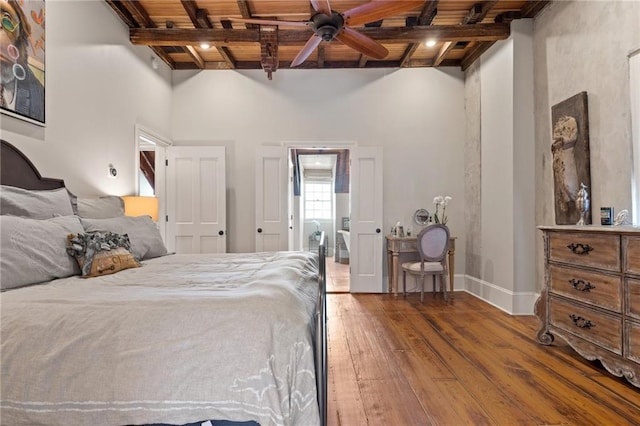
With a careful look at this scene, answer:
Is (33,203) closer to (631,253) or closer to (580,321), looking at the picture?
(631,253)

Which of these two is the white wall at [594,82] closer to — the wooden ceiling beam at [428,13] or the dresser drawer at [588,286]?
the dresser drawer at [588,286]

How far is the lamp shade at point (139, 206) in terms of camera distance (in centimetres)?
324

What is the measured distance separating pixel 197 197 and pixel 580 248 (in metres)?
4.37

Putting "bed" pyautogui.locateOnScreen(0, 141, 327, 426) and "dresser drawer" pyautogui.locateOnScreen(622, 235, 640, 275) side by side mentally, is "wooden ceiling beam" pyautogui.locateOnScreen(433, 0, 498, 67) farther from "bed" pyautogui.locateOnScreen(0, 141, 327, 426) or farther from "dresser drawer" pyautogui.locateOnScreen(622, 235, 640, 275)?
"bed" pyautogui.locateOnScreen(0, 141, 327, 426)

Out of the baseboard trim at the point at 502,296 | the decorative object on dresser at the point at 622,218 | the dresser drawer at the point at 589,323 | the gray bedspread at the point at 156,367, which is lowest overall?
the baseboard trim at the point at 502,296

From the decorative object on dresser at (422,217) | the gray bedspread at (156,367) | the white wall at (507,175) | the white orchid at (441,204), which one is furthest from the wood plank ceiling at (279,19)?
the gray bedspread at (156,367)

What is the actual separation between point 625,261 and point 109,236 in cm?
323

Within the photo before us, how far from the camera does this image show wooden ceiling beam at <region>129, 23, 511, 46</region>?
379cm

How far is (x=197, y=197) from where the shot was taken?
4695 millimetres

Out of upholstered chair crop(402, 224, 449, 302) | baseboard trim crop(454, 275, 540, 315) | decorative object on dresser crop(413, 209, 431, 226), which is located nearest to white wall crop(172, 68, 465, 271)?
decorative object on dresser crop(413, 209, 431, 226)

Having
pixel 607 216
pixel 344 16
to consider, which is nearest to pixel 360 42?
pixel 344 16

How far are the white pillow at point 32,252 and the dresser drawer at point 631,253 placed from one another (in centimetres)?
328

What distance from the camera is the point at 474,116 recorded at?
4.62 m

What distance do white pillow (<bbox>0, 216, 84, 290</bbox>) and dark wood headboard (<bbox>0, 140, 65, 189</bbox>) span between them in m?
0.55
